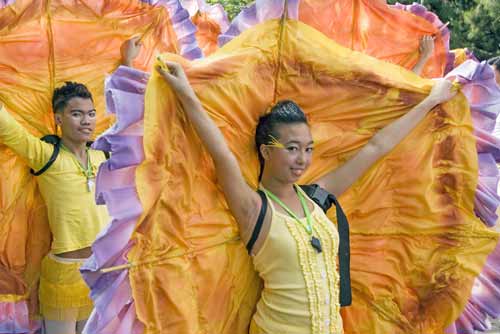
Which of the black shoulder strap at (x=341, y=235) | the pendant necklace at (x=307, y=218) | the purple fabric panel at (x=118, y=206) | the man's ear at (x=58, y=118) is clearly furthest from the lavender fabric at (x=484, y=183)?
the man's ear at (x=58, y=118)

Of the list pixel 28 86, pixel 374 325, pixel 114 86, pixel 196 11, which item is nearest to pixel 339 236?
pixel 374 325

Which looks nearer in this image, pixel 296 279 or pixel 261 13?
pixel 296 279

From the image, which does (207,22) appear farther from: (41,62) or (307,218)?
(307,218)

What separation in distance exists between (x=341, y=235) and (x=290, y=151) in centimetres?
45

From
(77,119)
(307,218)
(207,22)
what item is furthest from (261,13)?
(207,22)

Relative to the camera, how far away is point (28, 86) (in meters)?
3.84

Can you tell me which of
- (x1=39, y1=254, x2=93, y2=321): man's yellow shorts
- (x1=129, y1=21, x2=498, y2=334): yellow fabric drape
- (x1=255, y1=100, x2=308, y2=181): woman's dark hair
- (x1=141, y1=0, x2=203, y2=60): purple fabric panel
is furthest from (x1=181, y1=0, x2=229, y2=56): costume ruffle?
(x1=255, y1=100, x2=308, y2=181): woman's dark hair

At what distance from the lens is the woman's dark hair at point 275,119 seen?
2564mm

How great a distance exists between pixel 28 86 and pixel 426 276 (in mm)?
2360

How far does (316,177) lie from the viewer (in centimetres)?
289

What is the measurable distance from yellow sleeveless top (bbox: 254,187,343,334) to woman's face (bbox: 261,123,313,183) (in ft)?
0.41

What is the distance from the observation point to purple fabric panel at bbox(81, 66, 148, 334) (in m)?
2.21

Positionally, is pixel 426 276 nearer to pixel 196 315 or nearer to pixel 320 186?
pixel 320 186

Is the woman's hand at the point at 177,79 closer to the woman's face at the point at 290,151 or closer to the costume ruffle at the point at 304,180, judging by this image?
the costume ruffle at the point at 304,180
